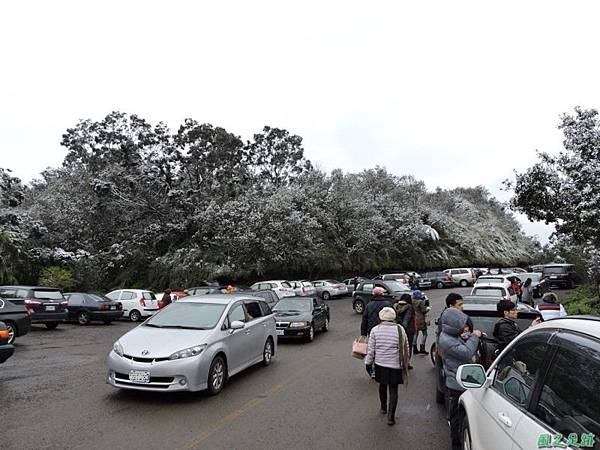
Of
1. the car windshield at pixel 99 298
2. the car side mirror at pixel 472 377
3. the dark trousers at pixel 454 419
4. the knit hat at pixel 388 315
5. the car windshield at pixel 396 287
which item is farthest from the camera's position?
the car windshield at pixel 396 287

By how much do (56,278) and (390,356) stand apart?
28977 millimetres

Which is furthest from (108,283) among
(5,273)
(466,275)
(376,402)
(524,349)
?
(524,349)

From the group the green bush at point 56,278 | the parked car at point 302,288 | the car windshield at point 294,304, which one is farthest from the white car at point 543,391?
the green bush at point 56,278

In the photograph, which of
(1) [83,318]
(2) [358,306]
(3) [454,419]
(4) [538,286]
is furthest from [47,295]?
(4) [538,286]

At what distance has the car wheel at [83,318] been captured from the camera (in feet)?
63.7

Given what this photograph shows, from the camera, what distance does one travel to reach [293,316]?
46.8ft

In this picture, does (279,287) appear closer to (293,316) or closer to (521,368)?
(293,316)

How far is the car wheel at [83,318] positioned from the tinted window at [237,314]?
12425 millimetres

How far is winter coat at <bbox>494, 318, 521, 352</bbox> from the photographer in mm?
6645

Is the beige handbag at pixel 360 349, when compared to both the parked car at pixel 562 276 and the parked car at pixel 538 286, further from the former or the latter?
the parked car at pixel 562 276

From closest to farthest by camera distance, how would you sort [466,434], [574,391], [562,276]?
[574,391], [466,434], [562,276]

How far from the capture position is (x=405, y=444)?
5566 mm

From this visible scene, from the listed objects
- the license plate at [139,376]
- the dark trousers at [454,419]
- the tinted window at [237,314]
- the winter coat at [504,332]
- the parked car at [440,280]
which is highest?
the parked car at [440,280]

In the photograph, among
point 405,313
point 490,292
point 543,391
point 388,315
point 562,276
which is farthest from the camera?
point 562,276
